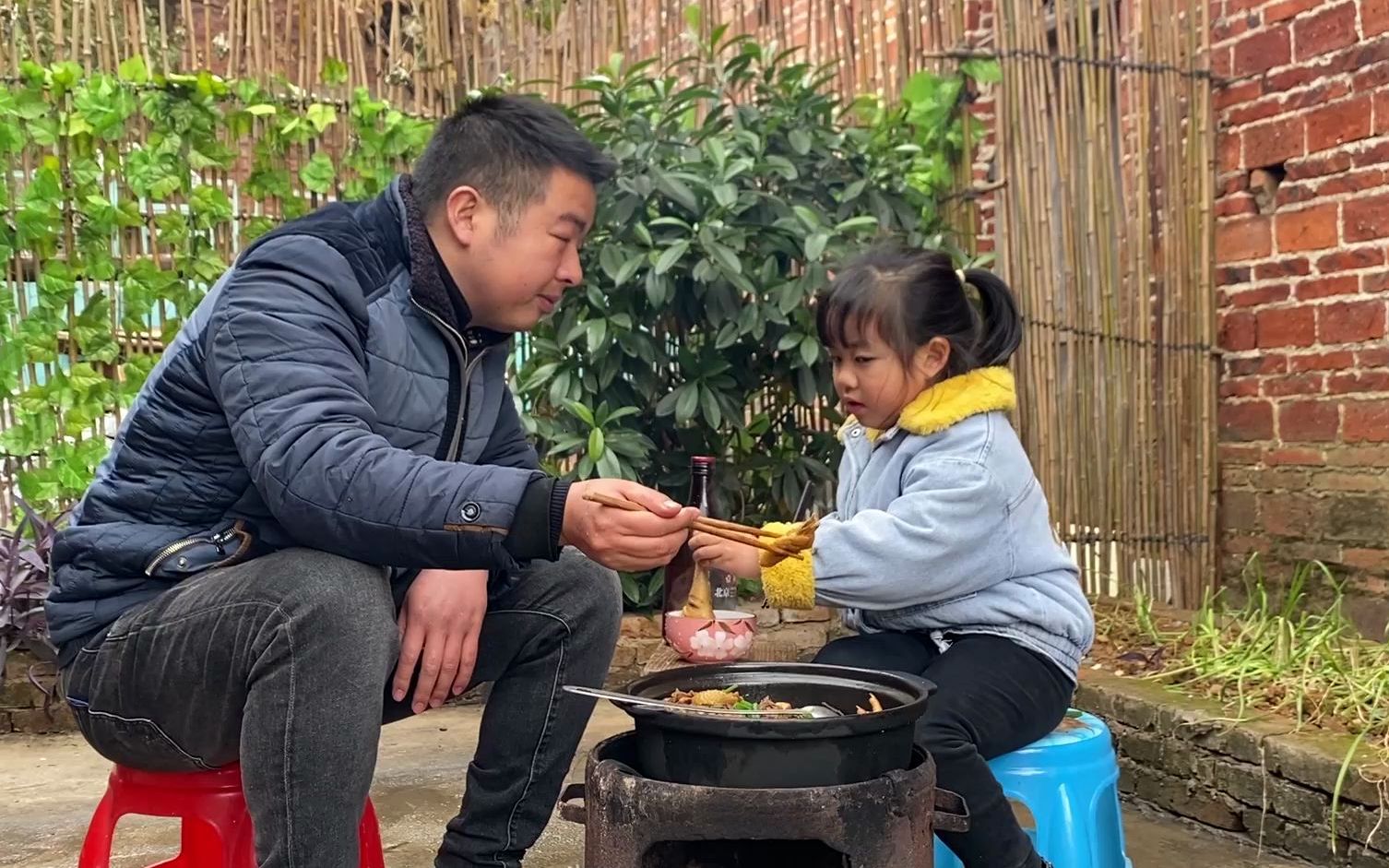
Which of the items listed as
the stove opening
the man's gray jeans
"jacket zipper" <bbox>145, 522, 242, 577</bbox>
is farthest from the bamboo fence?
the man's gray jeans

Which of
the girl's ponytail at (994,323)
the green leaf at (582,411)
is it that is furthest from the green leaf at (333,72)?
the girl's ponytail at (994,323)

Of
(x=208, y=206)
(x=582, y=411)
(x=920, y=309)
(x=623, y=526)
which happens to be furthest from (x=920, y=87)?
(x=623, y=526)

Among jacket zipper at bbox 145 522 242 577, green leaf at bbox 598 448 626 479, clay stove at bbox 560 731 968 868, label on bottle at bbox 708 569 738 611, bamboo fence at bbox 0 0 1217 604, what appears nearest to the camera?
clay stove at bbox 560 731 968 868

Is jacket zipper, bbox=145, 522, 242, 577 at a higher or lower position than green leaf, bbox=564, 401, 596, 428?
lower

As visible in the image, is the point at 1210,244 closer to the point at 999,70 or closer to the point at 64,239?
the point at 999,70

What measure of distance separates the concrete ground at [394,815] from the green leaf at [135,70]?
2242mm

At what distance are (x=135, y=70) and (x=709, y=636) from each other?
329 centimetres

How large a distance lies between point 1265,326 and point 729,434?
1.84m

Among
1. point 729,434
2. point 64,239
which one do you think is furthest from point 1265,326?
point 64,239

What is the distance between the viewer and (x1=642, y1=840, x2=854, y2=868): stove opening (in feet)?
6.54

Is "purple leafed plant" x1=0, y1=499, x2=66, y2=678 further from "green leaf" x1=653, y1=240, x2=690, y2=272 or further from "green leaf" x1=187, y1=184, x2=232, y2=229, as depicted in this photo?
"green leaf" x1=653, y1=240, x2=690, y2=272

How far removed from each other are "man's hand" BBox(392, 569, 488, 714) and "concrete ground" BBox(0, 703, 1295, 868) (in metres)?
0.86

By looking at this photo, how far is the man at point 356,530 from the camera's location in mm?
1923

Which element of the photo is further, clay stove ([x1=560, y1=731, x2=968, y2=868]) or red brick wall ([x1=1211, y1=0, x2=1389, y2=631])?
red brick wall ([x1=1211, y1=0, x2=1389, y2=631])
